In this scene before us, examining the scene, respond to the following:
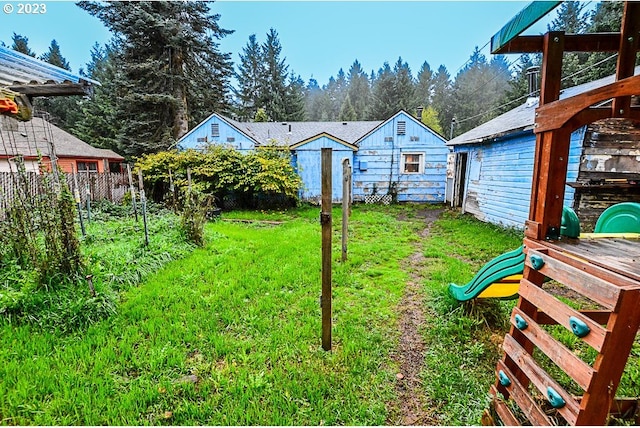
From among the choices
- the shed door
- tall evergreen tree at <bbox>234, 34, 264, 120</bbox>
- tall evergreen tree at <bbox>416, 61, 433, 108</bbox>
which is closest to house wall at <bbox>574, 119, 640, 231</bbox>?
the shed door

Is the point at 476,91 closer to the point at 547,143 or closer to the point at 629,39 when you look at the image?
the point at 629,39

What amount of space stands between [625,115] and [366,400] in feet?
8.49

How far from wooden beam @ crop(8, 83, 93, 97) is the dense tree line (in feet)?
25.7

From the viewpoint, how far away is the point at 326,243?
2762 mm

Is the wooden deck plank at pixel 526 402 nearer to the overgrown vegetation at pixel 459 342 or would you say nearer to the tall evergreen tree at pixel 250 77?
the overgrown vegetation at pixel 459 342

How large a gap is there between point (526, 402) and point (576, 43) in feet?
7.72

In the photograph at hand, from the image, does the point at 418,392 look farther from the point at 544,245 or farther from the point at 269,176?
the point at 269,176

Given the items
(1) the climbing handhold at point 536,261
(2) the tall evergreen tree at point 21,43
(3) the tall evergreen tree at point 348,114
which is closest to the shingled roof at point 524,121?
(1) the climbing handhold at point 536,261

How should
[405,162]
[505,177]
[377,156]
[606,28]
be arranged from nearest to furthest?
1. [505,177]
2. [377,156]
3. [405,162]
4. [606,28]

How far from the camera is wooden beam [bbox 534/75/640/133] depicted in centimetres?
135

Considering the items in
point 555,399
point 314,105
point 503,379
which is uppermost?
point 314,105

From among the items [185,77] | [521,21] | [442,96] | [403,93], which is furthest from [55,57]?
[521,21]

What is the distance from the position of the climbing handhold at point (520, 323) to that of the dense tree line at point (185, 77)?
7664 mm

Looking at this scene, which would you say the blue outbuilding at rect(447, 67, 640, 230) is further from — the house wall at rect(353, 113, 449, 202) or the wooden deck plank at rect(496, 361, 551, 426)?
the wooden deck plank at rect(496, 361, 551, 426)
